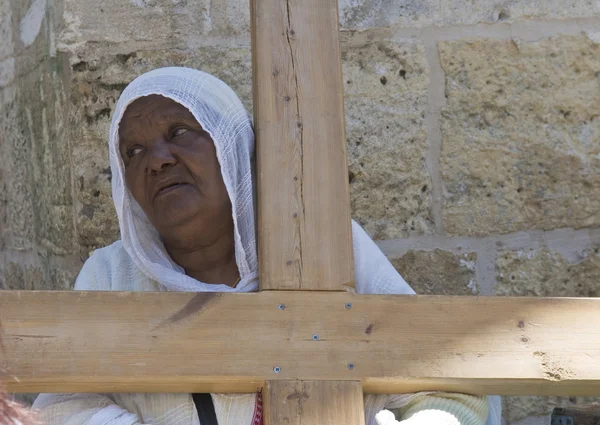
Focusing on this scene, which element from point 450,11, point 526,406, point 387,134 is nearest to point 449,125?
point 387,134

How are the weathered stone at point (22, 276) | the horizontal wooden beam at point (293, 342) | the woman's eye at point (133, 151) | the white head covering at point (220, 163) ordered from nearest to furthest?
the horizontal wooden beam at point (293, 342), the white head covering at point (220, 163), the woman's eye at point (133, 151), the weathered stone at point (22, 276)

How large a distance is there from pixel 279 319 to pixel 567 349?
485 millimetres

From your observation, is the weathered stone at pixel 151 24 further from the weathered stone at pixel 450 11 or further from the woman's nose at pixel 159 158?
the woman's nose at pixel 159 158

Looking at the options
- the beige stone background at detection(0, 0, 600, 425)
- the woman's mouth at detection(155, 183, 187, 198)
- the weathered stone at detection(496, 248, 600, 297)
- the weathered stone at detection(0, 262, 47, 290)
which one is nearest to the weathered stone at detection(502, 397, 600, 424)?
the beige stone background at detection(0, 0, 600, 425)

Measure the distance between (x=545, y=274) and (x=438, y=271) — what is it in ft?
0.87

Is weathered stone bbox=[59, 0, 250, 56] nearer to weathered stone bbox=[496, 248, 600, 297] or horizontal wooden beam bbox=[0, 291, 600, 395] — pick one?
weathered stone bbox=[496, 248, 600, 297]

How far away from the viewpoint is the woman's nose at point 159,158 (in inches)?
83.8

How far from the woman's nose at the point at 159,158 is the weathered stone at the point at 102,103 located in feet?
1.57

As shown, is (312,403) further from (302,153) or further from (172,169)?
(172,169)

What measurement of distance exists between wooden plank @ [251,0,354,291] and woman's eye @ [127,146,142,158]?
41cm

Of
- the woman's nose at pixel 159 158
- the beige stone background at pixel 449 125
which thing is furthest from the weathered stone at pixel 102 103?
the woman's nose at pixel 159 158

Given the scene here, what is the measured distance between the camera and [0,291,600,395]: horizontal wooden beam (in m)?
1.70

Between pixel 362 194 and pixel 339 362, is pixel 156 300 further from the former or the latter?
pixel 362 194

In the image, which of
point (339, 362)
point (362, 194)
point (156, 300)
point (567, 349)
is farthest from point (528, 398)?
point (156, 300)
